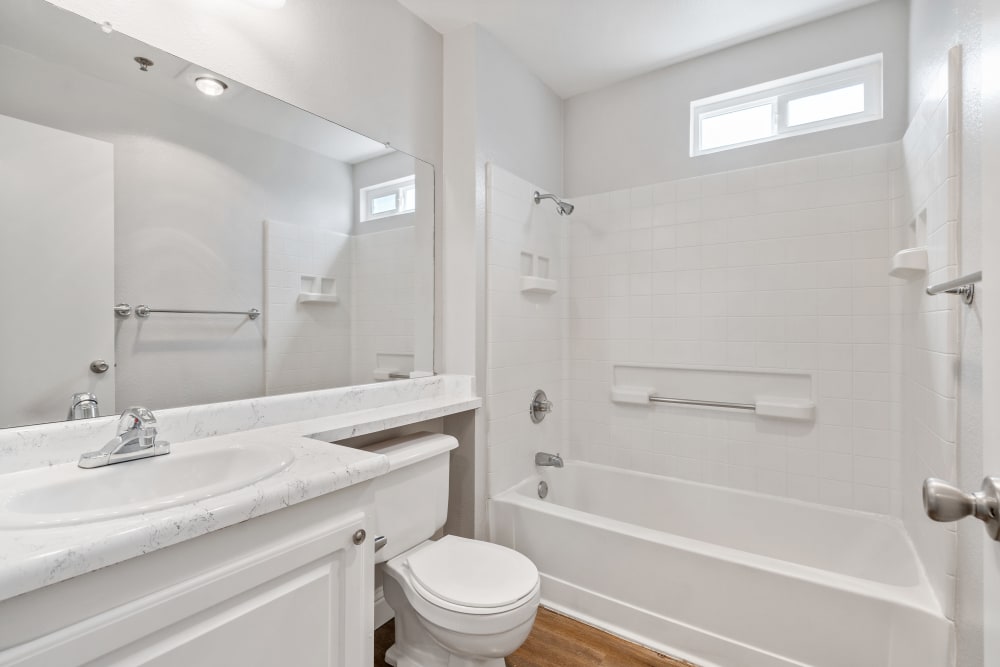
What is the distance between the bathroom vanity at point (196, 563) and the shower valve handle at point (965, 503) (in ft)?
3.18

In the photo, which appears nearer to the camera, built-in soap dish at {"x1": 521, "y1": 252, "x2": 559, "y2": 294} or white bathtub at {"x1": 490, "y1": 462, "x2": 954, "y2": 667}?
white bathtub at {"x1": 490, "y1": 462, "x2": 954, "y2": 667}

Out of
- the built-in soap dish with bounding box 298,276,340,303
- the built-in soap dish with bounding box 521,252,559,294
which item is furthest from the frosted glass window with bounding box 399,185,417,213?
the built-in soap dish with bounding box 521,252,559,294

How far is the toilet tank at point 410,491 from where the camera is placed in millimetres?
1570

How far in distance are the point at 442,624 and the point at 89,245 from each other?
1385 millimetres

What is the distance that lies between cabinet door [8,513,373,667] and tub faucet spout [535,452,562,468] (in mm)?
1531

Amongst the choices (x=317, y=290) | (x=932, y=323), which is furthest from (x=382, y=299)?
(x=932, y=323)

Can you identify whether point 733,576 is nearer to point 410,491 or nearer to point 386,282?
point 410,491

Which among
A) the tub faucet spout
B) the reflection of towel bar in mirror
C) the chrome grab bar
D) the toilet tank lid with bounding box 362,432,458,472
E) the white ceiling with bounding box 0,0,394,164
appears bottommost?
the tub faucet spout

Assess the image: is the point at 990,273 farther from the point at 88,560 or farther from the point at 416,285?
the point at 416,285

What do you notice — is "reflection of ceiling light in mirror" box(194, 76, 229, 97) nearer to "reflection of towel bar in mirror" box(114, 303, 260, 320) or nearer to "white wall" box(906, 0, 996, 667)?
"reflection of towel bar in mirror" box(114, 303, 260, 320)

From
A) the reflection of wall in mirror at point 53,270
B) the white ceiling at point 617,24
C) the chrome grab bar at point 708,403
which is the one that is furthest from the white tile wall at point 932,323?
the reflection of wall in mirror at point 53,270

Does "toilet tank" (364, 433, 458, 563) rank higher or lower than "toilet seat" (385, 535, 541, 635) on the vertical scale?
higher

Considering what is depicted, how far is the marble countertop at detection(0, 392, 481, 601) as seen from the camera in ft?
2.08

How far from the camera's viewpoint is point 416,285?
7.09 ft
